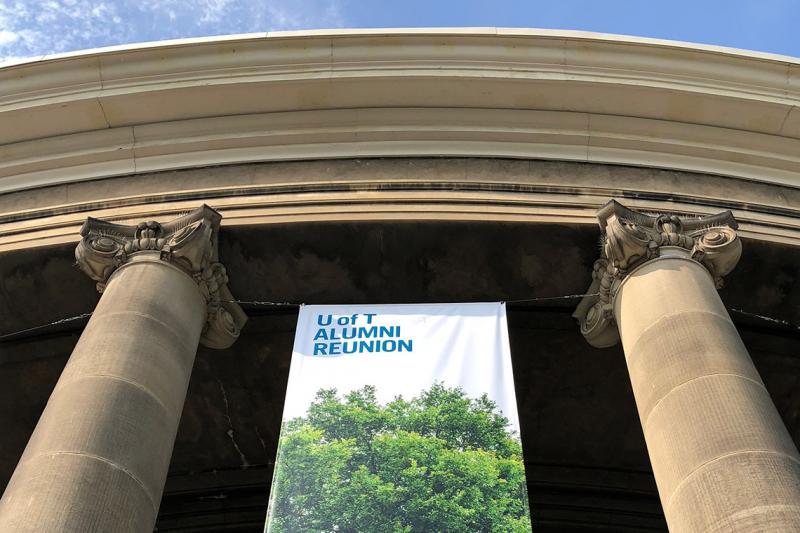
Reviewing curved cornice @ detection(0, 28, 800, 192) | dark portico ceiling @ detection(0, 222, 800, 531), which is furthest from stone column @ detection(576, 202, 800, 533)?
curved cornice @ detection(0, 28, 800, 192)

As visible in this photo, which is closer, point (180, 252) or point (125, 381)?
point (125, 381)

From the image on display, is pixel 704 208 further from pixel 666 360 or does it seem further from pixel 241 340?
pixel 241 340

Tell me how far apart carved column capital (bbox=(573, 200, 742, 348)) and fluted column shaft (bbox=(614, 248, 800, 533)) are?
269 millimetres

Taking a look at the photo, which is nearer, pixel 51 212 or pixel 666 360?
pixel 666 360

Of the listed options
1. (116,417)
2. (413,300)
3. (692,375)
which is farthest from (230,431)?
(692,375)

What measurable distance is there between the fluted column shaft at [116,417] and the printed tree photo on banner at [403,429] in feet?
4.56

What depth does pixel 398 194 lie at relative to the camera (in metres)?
14.2

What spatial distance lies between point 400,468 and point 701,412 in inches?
130

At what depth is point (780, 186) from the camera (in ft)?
48.9

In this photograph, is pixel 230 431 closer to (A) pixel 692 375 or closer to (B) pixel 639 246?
(B) pixel 639 246

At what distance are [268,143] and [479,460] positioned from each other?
7418 mm

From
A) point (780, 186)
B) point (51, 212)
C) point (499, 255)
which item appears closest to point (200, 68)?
point (51, 212)

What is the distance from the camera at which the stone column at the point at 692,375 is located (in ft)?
28.7

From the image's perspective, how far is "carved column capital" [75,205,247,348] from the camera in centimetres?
1265
